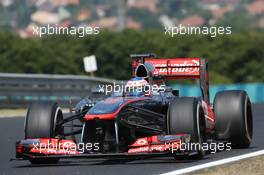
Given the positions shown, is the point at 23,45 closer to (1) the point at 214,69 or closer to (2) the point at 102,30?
(2) the point at 102,30

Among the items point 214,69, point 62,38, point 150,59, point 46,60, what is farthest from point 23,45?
point 150,59

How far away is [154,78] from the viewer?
13.1 metres

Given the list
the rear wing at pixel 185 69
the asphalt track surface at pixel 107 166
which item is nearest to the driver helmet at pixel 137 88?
the asphalt track surface at pixel 107 166

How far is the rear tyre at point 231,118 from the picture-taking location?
12492 mm

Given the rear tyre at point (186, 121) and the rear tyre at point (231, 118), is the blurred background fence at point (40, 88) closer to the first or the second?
the rear tyre at point (231, 118)

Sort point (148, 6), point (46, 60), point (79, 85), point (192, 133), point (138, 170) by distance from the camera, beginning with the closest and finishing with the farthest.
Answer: point (138, 170) → point (192, 133) → point (79, 85) → point (46, 60) → point (148, 6)

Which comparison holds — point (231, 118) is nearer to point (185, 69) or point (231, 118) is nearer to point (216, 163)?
point (185, 69)

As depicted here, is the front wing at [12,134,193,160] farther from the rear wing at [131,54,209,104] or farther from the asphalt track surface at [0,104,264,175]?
the rear wing at [131,54,209,104]

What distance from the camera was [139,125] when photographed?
11453 mm

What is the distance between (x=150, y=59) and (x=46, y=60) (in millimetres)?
25598

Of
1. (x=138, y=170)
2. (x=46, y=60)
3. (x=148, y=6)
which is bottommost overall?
(x=138, y=170)

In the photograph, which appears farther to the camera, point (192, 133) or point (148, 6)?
point (148, 6)

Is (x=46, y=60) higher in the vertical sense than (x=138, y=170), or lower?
higher

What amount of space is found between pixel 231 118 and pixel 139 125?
5.45 ft
